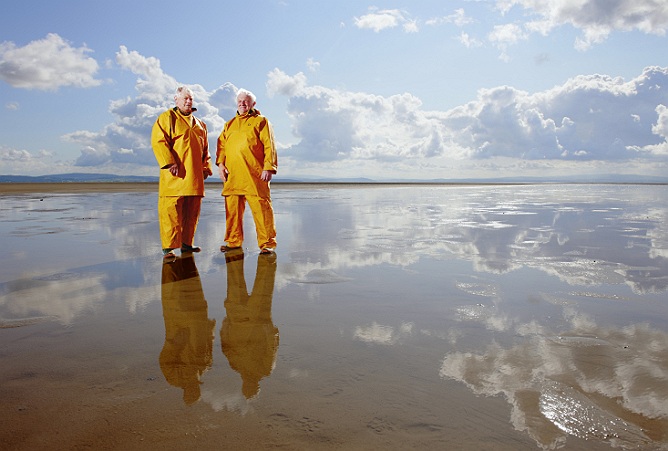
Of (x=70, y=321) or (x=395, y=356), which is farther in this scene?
(x=70, y=321)

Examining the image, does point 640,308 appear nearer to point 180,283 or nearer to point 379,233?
point 180,283

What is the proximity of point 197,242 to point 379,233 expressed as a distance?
3.43m

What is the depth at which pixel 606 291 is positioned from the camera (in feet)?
14.1

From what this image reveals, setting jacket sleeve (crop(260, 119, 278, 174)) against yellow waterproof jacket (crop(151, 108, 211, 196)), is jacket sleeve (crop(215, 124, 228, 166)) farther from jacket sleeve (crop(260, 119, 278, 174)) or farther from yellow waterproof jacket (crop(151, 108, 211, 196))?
jacket sleeve (crop(260, 119, 278, 174))

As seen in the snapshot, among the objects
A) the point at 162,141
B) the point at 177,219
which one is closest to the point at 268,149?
the point at 162,141

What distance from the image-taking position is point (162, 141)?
21.9 feet

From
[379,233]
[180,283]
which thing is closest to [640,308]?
[180,283]

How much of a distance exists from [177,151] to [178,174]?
371mm

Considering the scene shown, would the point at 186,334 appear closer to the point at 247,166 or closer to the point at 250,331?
the point at 250,331

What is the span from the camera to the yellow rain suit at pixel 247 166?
7.00 metres

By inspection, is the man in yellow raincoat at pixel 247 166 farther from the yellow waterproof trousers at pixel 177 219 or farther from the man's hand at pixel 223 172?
the yellow waterproof trousers at pixel 177 219

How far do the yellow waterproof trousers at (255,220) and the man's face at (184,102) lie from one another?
4.80ft

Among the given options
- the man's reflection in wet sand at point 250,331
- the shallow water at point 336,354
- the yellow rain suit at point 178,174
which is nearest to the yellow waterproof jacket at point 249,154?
the yellow rain suit at point 178,174

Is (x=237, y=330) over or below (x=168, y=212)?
below
